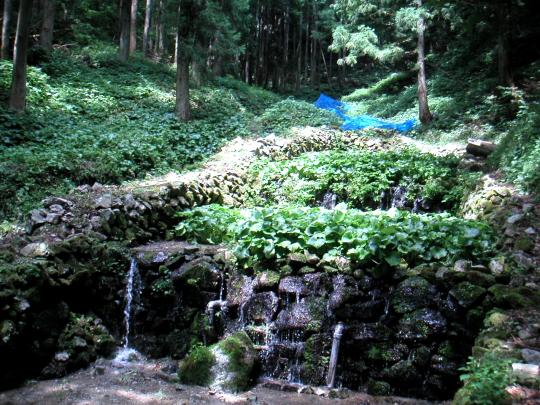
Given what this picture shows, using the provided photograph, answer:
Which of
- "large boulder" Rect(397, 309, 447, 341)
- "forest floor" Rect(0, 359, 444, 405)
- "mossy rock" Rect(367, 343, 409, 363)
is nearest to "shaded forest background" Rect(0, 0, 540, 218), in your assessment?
"large boulder" Rect(397, 309, 447, 341)

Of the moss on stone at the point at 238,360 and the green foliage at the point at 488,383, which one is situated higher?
the green foliage at the point at 488,383

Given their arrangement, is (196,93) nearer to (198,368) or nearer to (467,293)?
(198,368)

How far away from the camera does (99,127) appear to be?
1152cm

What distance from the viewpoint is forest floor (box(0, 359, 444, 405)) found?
14.9 feet

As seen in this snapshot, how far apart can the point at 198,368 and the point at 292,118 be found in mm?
11505

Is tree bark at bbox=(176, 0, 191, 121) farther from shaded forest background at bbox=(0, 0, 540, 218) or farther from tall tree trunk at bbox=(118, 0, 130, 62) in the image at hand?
tall tree trunk at bbox=(118, 0, 130, 62)

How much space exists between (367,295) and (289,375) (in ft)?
4.33

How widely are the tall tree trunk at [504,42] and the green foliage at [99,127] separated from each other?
7.24m

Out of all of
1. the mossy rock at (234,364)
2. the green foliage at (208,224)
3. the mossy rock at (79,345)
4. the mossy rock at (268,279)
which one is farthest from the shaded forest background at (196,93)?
the mossy rock at (234,364)

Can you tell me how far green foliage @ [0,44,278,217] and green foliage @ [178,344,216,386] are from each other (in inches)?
149

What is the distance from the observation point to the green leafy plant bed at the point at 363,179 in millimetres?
9031

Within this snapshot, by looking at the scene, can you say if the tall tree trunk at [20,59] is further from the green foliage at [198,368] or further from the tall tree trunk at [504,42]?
the tall tree trunk at [504,42]

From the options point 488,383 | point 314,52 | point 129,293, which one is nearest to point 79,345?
point 129,293

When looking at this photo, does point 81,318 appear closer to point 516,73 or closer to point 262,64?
point 516,73
